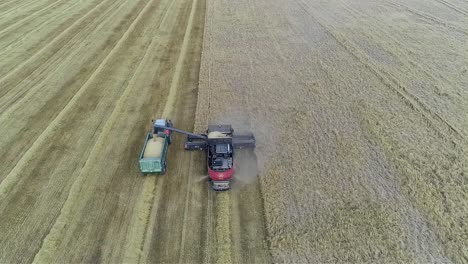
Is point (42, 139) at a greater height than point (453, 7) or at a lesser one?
lesser

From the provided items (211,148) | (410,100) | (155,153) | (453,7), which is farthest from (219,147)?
(453,7)

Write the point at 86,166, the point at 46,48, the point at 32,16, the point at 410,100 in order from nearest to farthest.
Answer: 1. the point at 86,166
2. the point at 410,100
3. the point at 46,48
4. the point at 32,16

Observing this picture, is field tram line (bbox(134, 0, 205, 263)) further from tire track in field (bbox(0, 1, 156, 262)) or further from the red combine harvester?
tire track in field (bbox(0, 1, 156, 262))

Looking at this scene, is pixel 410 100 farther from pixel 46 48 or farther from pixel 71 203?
pixel 46 48

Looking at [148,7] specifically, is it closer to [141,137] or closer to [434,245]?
[141,137]

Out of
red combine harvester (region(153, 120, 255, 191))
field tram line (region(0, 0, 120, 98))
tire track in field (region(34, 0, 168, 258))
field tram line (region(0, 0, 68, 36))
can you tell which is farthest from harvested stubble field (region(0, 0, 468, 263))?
red combine harvester (region(153, 120, 255, 191))

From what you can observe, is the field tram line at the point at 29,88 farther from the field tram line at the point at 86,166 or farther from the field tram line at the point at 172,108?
the field tram line at the point at 172,108

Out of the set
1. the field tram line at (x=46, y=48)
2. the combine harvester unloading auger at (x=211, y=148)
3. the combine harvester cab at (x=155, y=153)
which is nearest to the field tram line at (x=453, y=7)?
the combine harvester unloading auger at (x=211, y=148)
